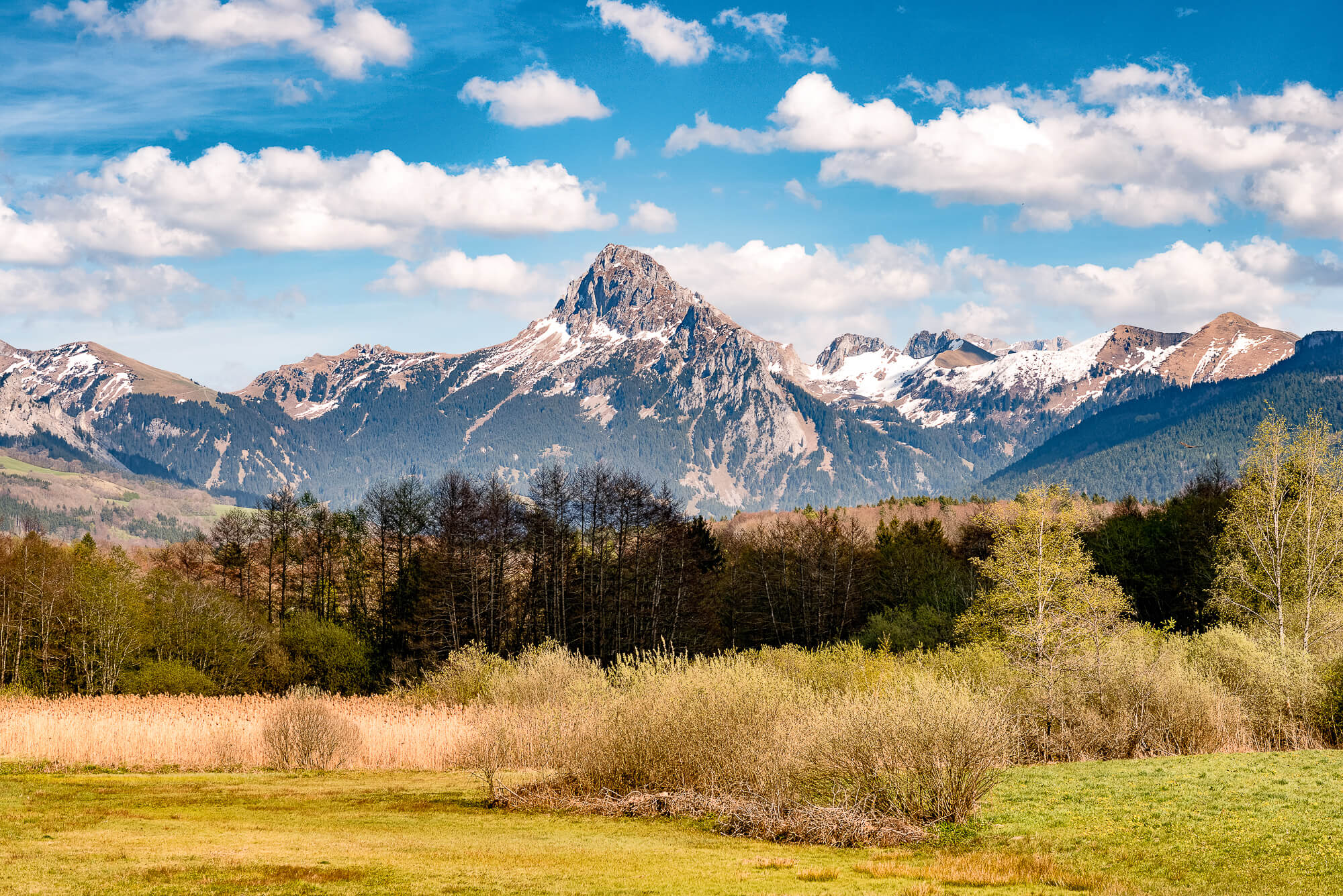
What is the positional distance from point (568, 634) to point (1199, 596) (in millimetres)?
49318

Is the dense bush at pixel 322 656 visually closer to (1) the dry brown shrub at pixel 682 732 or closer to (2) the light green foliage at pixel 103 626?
(2) the light green foliage at pixel 103 626

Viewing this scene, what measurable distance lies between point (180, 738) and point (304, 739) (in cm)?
496

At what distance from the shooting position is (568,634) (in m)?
73.4

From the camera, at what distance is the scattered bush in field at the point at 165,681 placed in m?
53.9

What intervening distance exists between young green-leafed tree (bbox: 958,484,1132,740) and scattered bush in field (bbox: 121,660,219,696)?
41.0m

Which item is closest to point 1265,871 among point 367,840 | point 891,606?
point 367,840

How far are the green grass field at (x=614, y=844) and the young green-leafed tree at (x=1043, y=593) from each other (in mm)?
13592

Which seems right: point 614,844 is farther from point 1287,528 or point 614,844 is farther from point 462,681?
point 1287,528

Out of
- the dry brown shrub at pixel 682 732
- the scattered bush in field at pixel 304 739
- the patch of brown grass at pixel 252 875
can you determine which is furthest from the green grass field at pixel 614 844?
the scattered bush in field at pixel 304 739

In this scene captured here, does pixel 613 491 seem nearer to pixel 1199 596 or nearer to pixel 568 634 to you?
pixel 568 634

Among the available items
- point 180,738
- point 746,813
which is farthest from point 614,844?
point 180,738

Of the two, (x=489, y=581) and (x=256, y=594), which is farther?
(x=256, y=594)

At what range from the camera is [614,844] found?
21.6m

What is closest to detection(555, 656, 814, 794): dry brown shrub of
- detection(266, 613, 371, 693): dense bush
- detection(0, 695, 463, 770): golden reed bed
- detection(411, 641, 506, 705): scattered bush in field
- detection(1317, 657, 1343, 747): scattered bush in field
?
detection(0, 695, 463, 770): golden reed bed
